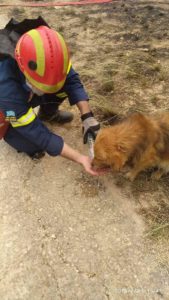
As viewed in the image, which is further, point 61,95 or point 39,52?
point 61,95

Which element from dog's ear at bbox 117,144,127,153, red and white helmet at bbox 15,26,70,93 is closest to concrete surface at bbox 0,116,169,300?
dog's ear at bbox 117,144,127,153

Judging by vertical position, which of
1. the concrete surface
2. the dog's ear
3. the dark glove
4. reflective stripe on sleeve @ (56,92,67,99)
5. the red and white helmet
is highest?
the red and white helmet

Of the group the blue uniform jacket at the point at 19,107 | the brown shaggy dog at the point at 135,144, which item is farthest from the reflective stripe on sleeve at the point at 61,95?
the brown shaggy dog at the point at 135,144

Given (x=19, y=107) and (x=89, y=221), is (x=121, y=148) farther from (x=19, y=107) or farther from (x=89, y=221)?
(x=19, y=107)

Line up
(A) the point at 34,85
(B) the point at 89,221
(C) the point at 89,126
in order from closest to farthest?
(A) the point at 34,85, (B) the point at 89,221, (C) the point at 89,126

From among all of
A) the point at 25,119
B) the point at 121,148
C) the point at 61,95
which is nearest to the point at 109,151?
the point at 121,148

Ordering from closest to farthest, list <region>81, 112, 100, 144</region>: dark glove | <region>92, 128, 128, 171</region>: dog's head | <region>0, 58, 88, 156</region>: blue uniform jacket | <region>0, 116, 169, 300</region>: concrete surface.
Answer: <region>0, 116, 169, 300</region>: concrete surface < <region>92, 128, 128, 171</region>: dog's head < <region>0, 58, 88, 156</region>: blue uniform jacket < <region>81, 112, 100, 144</region>: dark glove

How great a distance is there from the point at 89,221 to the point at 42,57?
149 centimetres

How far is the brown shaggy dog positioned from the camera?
10.8 ft

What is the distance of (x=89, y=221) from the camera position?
3.50 metres

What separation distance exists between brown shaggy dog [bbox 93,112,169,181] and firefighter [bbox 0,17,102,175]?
266mm

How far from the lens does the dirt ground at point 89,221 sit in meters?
3.02

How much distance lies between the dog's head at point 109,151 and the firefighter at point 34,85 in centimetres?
22

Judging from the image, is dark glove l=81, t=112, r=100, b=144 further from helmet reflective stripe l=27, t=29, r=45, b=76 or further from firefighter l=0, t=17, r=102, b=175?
helmet reflective stripe l=27, t=29, r=45, b=76
